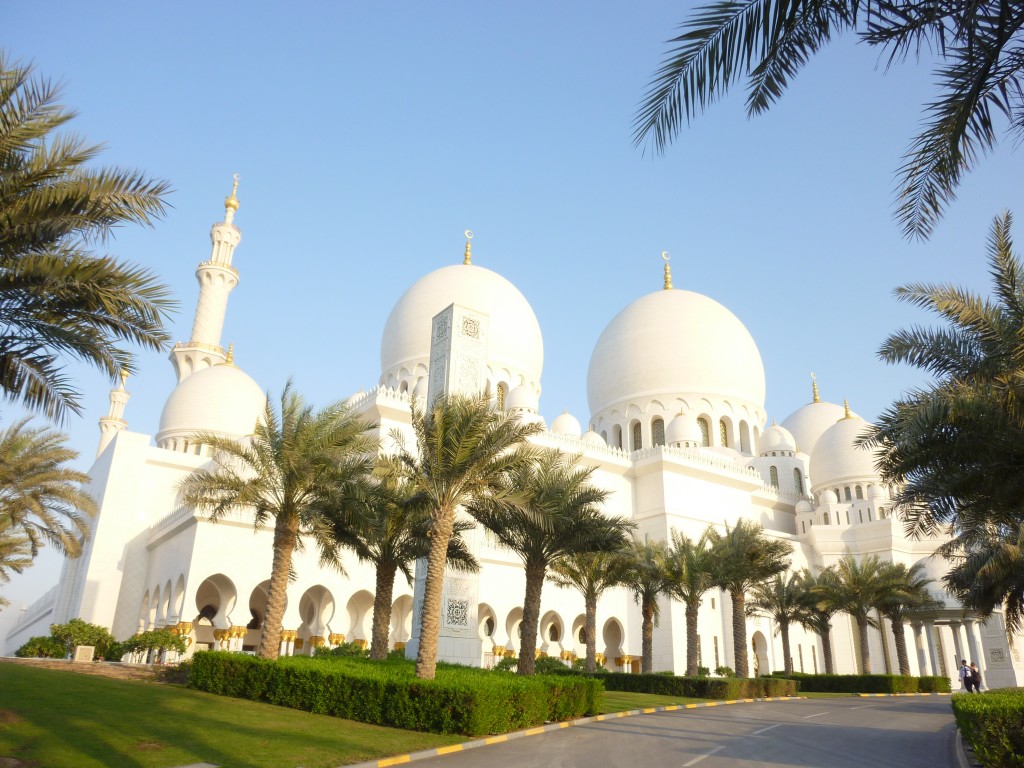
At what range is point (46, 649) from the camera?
2417 cm

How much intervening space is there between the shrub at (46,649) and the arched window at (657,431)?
2766cm

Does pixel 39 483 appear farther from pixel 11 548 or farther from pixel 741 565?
pixel 741 565

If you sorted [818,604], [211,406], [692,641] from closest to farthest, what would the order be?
[692,641], [818,604], [211,406]

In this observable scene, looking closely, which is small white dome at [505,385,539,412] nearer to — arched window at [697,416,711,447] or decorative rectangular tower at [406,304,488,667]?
arched window at [697,416,711,447]

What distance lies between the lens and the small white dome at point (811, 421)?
161 feet

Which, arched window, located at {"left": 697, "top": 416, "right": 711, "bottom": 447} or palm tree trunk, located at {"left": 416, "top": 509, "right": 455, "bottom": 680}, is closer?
palm tree trunk, located at {"left": 416, "top": 509, "right": 455, "bottom": 680}

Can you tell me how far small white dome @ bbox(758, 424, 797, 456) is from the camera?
140 ft

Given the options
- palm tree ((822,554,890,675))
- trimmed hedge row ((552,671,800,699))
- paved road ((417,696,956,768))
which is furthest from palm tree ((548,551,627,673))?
palm tree ((822,554,890,675))

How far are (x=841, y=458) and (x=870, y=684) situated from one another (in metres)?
14.8

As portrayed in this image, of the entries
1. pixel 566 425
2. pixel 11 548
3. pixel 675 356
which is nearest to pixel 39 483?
Answer: pixel 11 548

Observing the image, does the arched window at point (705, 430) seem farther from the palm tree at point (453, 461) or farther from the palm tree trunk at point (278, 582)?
the palm tree trunk at point (278, 582)

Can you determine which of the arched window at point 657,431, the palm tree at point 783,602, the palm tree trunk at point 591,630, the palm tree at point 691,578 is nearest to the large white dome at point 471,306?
the arched window at point 657,431

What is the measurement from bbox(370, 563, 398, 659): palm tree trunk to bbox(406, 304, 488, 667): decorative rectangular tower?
88 centimetres

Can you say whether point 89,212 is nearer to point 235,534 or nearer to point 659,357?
point 235,534
